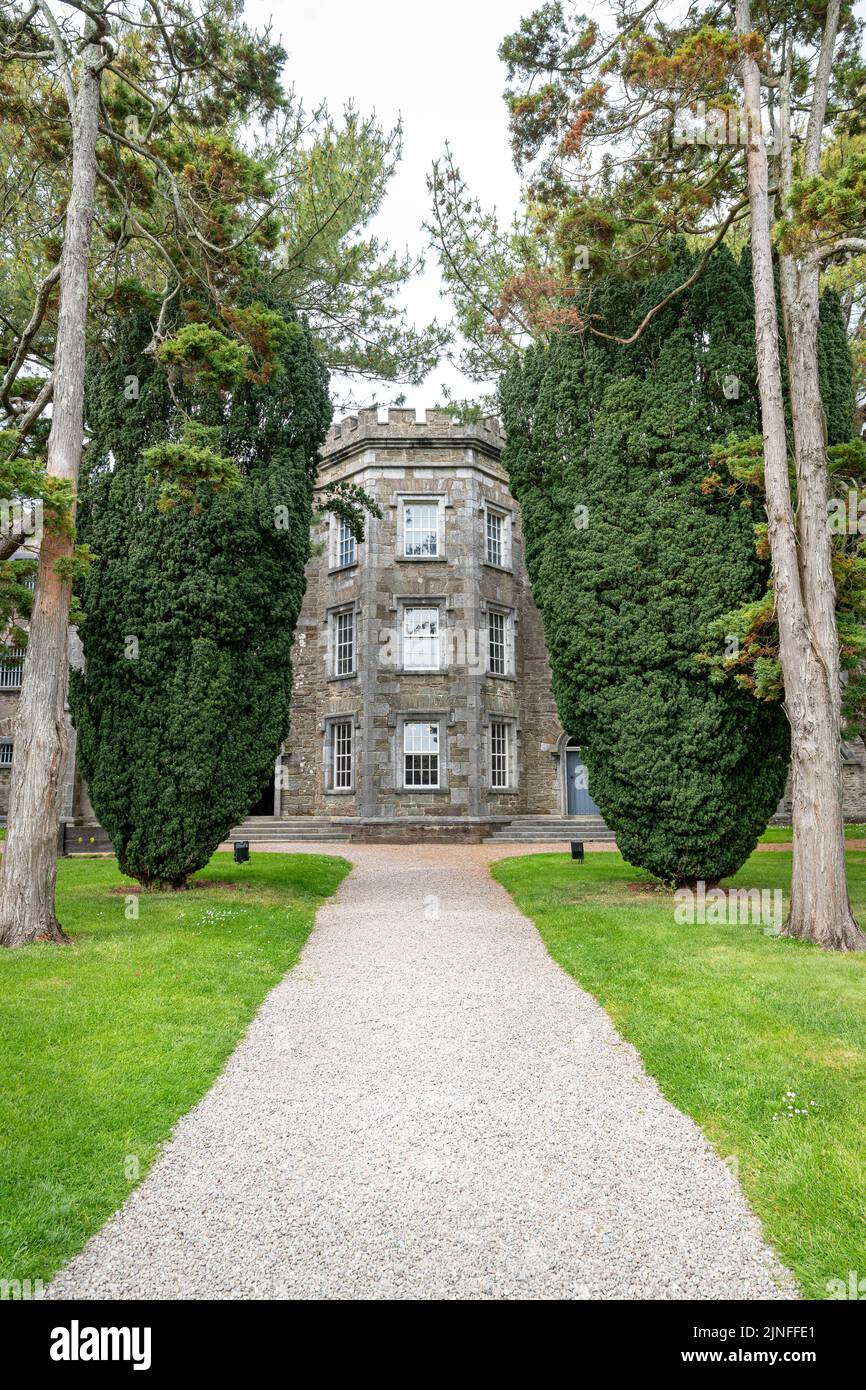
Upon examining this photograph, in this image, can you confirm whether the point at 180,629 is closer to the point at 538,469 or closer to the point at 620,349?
the point at 538,469

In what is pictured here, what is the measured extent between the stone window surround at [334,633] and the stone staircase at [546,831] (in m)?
6.14

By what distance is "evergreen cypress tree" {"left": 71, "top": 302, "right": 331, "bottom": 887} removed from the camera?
10.8 m

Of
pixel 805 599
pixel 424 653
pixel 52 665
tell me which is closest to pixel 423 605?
pixel 424 653

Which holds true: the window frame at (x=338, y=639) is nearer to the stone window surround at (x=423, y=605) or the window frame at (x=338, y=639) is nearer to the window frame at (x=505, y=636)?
the stone window surround at (x=423, y=605)

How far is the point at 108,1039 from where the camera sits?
5457mm

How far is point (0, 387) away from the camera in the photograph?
463 inches

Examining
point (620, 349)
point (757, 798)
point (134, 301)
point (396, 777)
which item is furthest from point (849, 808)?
point (134, 301)

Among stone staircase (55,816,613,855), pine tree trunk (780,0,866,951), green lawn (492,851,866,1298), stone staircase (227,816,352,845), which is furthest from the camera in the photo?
stone staircase (227,816,352,845)

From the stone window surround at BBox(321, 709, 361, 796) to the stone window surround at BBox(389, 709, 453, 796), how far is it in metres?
1.13

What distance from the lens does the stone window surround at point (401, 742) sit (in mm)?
22578

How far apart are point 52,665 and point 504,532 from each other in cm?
1808

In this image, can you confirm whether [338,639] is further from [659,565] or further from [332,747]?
[659,565]

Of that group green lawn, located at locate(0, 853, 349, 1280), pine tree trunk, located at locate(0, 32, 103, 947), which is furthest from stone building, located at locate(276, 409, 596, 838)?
pine tree trunk, located at locate(0, 32, 103, 947)

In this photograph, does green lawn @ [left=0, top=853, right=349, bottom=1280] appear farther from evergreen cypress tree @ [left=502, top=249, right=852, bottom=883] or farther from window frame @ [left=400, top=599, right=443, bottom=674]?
window frame @ [left=400, top=599, right=443, bottom=674]
